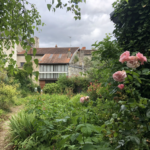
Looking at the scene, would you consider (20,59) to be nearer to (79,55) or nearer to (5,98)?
(79,55)

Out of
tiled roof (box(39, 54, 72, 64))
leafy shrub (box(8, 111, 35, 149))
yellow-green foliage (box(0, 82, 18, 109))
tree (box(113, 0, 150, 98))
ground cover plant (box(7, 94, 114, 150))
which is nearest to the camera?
ground cover plant (box(7, 94, 114, 150))

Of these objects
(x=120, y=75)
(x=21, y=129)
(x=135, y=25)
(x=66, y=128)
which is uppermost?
(x=135, y=25)

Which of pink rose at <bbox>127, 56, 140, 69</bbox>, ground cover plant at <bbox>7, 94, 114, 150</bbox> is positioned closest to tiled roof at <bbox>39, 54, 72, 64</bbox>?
ground cover plant at <bbox>7, 94, 114, 150</bbox>

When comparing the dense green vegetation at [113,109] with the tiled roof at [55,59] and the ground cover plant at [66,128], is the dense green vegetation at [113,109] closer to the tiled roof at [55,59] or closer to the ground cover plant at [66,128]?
the ground cover plant at [66,128]

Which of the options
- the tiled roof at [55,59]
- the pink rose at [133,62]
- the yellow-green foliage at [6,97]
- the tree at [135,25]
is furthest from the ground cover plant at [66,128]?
the tiled roof at [55,59]

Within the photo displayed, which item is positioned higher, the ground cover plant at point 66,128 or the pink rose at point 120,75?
the pink rose at point 120,75

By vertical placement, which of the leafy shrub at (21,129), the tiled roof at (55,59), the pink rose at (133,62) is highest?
the tiled roof at (55,59)

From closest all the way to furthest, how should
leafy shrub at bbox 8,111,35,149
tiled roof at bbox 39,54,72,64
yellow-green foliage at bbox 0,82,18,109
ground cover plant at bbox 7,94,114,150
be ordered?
ground cover plant at bbox 7,94,114,150 < leafy shrub at bbox 8,111,35,149 < yellow-green foliage at bbox 0,82,18,109 < tiled roof at bbox 39,54,72,64

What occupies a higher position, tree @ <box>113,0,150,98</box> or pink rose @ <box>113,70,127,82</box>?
tree @ <box>113,0,150,98</box>

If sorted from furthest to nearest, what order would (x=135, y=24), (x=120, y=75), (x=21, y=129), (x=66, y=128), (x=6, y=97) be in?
(x=6, y=97), (x=21, y=129), (x=135, y=24), (x=66, y=128), (x=120, y=75)

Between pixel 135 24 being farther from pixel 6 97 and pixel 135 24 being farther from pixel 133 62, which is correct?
pixel 6 97

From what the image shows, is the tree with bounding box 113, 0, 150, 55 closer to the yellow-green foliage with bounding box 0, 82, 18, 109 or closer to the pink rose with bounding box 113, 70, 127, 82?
the pink rose with bounding box 113, 70, 127, 82

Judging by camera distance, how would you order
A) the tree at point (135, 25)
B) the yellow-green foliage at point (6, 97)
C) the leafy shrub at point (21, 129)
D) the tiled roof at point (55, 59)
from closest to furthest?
1. the tree at point (135, 25)
2. the leafy shrub at point (21, 129)
3. the yellow-green foliage at point (6, 97)
4. the tiled roof at point (55, 59)

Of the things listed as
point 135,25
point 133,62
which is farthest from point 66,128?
point 135,25
